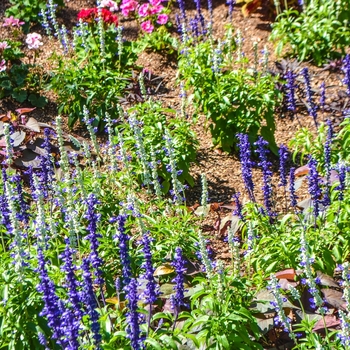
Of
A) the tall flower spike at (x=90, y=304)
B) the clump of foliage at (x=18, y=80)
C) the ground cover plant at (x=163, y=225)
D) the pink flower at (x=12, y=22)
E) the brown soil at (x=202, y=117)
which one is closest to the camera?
the tall flower spike at (x=90, y=304)

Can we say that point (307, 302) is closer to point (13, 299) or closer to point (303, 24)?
point (13, 299)

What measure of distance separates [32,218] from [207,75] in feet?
8.83

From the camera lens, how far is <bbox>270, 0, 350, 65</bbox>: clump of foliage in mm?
9211

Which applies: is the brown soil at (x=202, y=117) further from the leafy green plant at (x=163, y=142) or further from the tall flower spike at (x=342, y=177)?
the tall flower spike at (x=342, y=177)

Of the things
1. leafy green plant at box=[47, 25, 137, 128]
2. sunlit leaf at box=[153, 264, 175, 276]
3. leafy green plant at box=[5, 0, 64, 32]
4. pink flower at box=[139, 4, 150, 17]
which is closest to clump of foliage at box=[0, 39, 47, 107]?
leafy green plant at box=[47, 25, 137, 128]

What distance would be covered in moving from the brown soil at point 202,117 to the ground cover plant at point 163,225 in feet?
0.22

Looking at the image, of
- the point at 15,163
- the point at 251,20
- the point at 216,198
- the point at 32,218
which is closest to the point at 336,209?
the point at 216,198

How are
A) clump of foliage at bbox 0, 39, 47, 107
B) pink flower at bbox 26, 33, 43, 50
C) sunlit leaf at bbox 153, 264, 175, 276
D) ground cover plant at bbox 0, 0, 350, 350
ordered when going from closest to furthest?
ground cover plant at bbox 0, 0, 350, 350 → sunlit leaf at bbox 153, 264, 175, 276 → clump of foliage at bbox 0, 39, 47, 107 → pink flower at bbox 26, 33, 43, 50

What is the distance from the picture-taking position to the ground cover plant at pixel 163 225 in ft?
13.9

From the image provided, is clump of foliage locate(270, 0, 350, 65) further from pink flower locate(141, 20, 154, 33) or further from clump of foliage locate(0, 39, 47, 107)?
clump of foliage locate(0, 39, 47, 107)

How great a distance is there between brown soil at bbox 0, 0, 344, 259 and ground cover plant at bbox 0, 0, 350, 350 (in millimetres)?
66

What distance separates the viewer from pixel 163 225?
5547 mm

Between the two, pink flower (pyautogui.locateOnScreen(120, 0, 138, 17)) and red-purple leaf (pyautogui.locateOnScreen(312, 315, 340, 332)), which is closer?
red-purple leaf (pyautogui.locateOnScreen(312, 315, 340, 332))

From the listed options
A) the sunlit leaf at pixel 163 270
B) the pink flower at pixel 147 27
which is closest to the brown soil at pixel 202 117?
the pink flower at pixel 147 27
